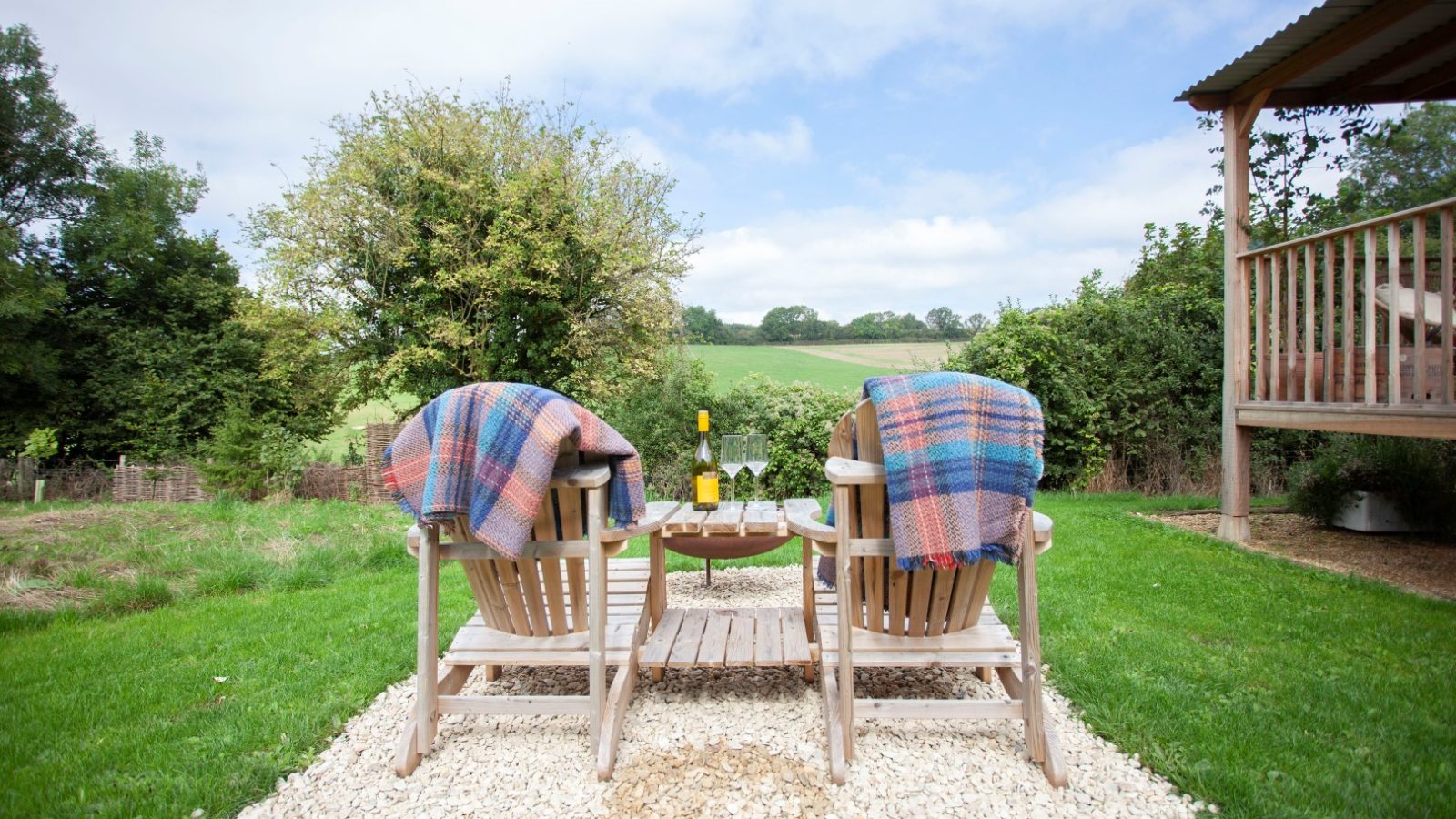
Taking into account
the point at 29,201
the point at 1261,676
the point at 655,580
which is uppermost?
the point at 29,201

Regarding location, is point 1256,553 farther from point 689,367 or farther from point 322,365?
point 322,365

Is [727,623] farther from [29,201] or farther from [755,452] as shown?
[29,201]

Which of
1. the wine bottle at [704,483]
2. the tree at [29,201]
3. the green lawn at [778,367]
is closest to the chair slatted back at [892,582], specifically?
the wine bottle at [704,483]

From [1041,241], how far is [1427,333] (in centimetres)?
835

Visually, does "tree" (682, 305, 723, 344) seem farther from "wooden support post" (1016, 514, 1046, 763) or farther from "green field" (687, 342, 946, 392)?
"wooden support post" (1016, 514, 1046, 763)

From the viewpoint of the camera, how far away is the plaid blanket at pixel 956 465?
2.16 metres

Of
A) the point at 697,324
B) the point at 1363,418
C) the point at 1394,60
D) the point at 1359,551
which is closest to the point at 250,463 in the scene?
the point at 697,324

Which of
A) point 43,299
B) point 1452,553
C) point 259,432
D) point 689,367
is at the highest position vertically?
point 43,299

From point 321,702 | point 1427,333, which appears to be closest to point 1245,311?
point 1427,333

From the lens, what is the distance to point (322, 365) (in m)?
11.6

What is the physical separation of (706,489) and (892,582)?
60.0 inches

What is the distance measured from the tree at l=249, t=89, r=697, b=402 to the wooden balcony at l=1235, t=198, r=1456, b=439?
7.46 m

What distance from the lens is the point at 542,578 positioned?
8.87 ft

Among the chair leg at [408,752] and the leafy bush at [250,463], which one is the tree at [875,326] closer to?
the leafy bush at [250,463]
